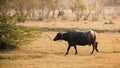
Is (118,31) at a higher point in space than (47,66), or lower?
lower

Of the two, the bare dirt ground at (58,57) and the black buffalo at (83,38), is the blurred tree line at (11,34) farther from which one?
the black buffalo at (83,38)

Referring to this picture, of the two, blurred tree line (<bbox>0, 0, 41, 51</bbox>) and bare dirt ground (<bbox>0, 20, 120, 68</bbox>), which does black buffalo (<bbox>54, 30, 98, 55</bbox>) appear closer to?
bare dirt ground (<bbox>0, 20, 120, 68</bbox>)

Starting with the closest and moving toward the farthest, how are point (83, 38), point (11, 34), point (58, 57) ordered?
point (58, 57) < point (83, 38) < point (11, 34)

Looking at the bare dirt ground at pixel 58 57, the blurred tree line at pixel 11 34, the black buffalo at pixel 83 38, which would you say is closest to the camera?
the bare dirt ground at pixel 58 57

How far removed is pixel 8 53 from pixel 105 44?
6.41m

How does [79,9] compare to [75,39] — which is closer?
[75,39]

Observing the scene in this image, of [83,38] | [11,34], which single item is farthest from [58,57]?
[11,34]

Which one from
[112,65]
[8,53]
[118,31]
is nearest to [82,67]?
[112,65]

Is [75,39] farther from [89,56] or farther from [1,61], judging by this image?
[1,61]

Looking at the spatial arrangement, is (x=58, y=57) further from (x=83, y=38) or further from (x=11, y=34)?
(x=11, y=34)

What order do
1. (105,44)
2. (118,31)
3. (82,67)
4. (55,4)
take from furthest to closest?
1. (55,4)
2. (118,31)
3. (105,44)
4. (82,67)

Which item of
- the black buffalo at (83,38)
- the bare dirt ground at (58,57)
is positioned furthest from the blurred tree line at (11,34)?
the black buffalo at (83,38)

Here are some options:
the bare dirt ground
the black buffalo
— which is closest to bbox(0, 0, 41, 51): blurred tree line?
the bare dirt ground

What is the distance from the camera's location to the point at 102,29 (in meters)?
33.3
